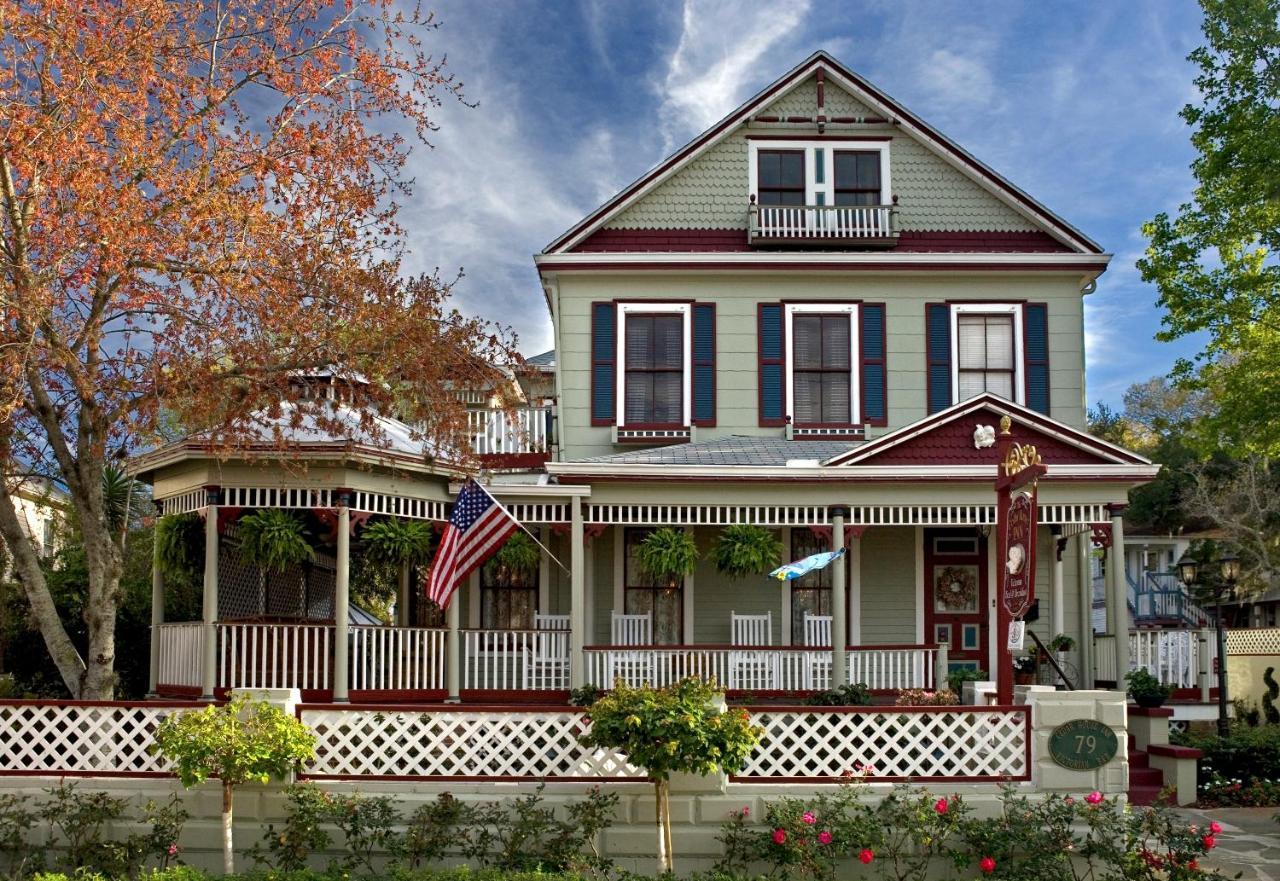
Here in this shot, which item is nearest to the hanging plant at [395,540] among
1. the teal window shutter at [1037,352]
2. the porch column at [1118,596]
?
the porch column at [1118,596]

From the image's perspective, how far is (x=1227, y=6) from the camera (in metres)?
19.8

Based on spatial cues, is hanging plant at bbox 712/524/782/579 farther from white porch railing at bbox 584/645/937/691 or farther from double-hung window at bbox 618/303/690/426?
double-hung window at bbox 618/303/690/426

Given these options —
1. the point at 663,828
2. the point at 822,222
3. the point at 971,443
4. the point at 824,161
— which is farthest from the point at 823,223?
the point at 663,828

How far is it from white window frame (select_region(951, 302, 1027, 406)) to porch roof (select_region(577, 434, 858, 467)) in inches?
81.2

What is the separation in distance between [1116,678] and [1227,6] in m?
11.3

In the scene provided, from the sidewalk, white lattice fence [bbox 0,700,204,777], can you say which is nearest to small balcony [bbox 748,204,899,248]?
the sidewalk

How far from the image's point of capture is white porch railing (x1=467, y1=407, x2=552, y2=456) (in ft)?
55.6

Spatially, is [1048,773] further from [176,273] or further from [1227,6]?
[1227,6]

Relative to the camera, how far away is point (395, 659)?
51.7 feet

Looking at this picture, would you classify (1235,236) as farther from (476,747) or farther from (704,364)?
(476,747)

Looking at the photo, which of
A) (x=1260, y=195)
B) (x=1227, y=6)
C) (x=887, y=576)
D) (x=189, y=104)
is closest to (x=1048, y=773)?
(x=887, y=576)

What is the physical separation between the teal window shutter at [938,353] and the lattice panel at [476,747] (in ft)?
33.1

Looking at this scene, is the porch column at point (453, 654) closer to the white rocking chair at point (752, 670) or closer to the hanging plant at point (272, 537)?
the hanging plant at point (272, 537)

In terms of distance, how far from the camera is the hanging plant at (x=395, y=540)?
15727 millimetres
